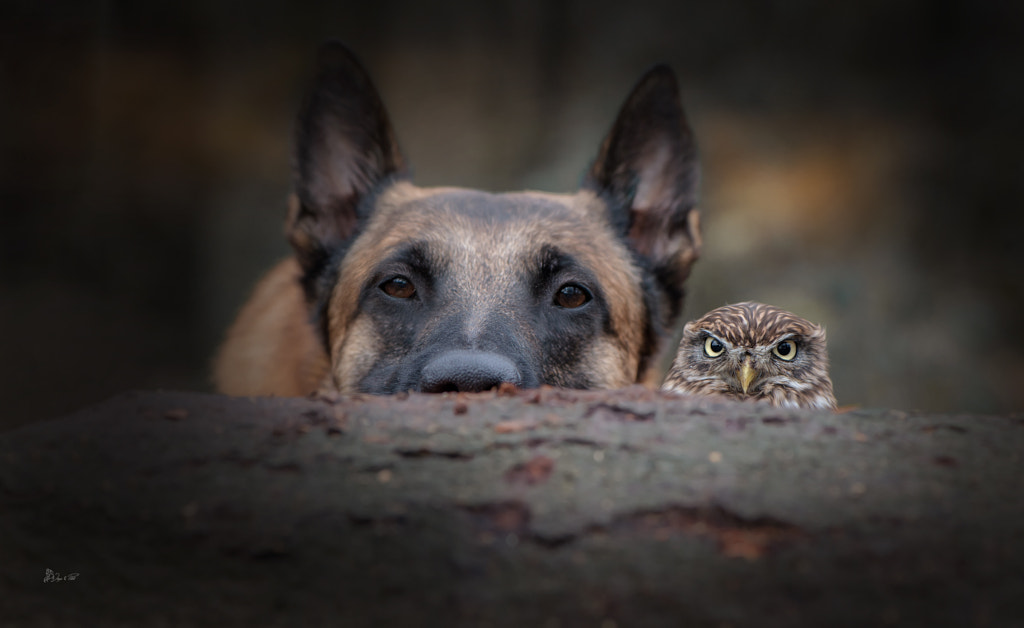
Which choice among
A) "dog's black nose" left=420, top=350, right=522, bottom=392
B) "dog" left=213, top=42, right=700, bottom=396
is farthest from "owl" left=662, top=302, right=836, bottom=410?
"dog's black nose" left=420, top=350, right=522, bottom=392

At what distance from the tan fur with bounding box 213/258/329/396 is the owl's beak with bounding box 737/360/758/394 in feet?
6.16

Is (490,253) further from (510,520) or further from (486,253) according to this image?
(510,520)

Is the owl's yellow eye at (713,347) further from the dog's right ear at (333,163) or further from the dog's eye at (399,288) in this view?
the dog's right ear at (333,163)

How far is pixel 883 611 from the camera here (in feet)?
4.06

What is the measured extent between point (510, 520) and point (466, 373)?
46.7 inches

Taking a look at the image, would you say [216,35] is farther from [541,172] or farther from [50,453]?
[50,453]

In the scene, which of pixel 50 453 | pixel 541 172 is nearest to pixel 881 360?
pixel 541 172

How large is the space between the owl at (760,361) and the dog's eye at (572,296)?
544 mm

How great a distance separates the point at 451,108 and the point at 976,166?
4516mm

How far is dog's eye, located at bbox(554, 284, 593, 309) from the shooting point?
11.2 feet

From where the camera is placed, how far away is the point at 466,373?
2623 mm

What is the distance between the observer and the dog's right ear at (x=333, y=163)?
12.6 feet
